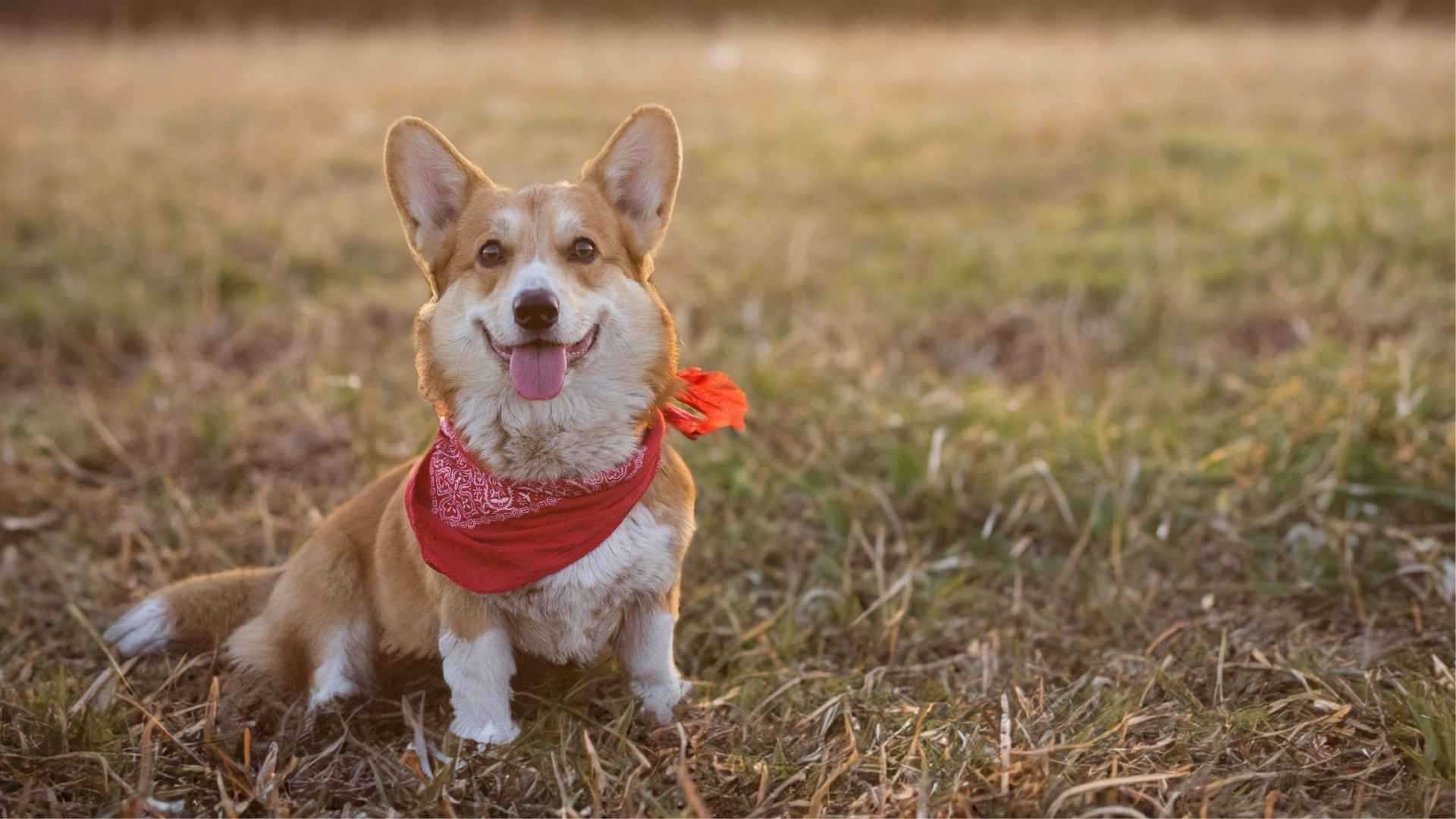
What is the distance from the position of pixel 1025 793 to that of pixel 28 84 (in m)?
12.1

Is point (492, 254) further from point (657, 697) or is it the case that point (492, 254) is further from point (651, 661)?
point (657, 697)

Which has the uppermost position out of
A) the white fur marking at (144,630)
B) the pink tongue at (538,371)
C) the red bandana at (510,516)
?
the pink tongue at (538,371)

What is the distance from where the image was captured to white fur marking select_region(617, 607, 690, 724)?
290 centimetres

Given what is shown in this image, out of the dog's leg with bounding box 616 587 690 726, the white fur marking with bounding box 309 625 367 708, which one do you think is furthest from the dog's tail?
the dog's leg with bounding box 616 587 690 726

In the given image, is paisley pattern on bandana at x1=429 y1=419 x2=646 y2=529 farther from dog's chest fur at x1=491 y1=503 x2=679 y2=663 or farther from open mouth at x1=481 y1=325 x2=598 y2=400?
open mouth at x1=481 y1=325 x2=598 y2=400

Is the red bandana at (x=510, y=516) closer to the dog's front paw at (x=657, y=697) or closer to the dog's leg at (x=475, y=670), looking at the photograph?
the dog's leg at (x=475, y=670)

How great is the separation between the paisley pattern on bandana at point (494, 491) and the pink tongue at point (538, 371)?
0.27 m

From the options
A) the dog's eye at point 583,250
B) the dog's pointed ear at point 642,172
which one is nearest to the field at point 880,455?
the dog's eye at point 583,250

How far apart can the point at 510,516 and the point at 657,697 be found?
25.2 inches

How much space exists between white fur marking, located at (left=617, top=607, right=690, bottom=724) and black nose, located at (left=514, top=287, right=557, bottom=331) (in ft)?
2.60

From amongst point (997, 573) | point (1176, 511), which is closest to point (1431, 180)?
point (1176, 511)

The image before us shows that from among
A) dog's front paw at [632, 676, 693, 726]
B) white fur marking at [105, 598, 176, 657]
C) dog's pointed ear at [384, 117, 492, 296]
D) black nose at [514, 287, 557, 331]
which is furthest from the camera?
white fur marking at [105, 598, 176, 657]

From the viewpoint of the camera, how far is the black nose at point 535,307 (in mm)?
2520

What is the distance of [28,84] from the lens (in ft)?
36.8
